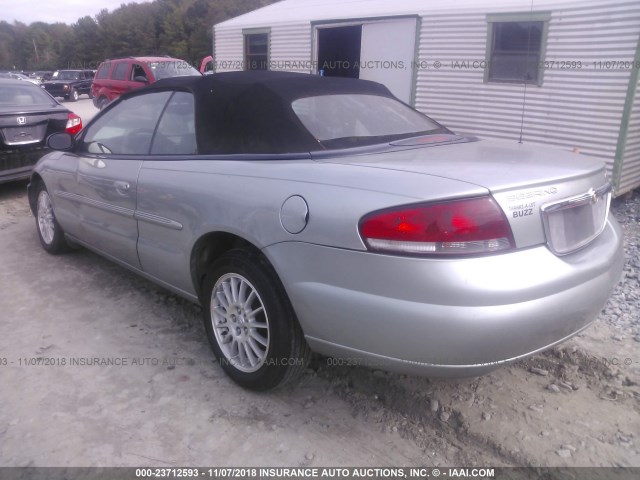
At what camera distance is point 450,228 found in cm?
203

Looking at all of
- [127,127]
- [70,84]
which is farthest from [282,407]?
[70,84]

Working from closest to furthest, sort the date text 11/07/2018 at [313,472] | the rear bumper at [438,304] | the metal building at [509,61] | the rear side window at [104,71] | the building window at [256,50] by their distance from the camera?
the rear bumper at [438,304]
the date text 11/07/2018 at [313,472]
the metal building at [509,61]
the building window at [256,50]
the rear side window at [104,71]

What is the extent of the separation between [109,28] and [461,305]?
67160 mm

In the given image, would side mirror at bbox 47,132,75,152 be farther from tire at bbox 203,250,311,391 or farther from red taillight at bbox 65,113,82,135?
red taillight at bbox 65,113,82,135

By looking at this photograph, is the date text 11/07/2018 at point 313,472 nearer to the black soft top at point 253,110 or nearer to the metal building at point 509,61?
the black soft top at point 253,110

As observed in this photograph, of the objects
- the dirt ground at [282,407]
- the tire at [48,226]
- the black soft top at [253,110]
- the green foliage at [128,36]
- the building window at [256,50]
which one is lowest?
the dirt ground at [282,407]

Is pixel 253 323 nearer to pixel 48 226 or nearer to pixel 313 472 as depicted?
pixel 313 472

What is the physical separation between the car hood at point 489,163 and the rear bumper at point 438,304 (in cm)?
31

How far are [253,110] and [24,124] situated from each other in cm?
498

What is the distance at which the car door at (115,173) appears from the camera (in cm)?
344

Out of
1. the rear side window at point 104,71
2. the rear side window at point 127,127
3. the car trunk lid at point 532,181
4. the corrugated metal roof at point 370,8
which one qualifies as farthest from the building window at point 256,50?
the car trunk lid at point 532,181

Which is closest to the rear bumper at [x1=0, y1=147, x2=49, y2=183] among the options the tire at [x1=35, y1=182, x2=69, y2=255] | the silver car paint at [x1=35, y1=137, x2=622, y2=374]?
the tire at [x1=35, y1=182, x2=69, y2=255]

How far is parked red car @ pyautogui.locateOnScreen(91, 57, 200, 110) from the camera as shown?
1442 cm

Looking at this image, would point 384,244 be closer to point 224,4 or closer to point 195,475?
point 195,475
